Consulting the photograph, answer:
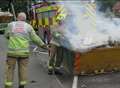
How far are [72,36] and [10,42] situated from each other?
2109mm

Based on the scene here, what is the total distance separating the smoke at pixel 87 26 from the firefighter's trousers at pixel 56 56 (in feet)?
2.06

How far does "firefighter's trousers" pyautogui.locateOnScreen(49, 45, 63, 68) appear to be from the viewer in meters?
11.4

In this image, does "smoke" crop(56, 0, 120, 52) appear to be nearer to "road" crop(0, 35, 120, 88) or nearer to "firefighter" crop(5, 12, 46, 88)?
"road" crop(0, 35, 120, 88)

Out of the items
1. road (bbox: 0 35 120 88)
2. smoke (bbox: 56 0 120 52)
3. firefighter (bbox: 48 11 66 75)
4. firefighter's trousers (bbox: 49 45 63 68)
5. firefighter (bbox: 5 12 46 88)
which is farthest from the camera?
firefighter's trousers (bbox: 49 45 63 68)

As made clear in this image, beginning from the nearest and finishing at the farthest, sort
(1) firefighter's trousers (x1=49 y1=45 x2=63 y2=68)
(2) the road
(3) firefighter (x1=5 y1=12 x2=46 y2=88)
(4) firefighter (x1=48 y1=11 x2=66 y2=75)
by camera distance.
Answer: (3) firefighter (x1=5 y1=12 x2=46 y2=88)
(2) the road
(4) firefighter (x1=48 y1=11 x2=66 y2=75)
(1) firefighter's trousers (x1=49 y1=45 x2=63 y2=68)

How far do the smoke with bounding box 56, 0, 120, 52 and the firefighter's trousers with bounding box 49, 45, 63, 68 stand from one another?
2.06 feet

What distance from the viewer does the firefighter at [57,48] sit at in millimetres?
11062

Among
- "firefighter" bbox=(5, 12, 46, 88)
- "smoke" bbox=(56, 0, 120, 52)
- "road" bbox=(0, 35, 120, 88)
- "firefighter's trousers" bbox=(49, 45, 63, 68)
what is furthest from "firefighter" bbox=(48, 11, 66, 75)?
"firefighter" bbox=(5, 12, 46, 88)

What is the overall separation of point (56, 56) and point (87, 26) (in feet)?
3.82

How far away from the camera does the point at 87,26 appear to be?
1112cm

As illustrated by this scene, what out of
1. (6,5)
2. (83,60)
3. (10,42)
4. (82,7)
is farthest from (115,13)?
(6,5)

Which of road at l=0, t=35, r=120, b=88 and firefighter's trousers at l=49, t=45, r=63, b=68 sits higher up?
firefighter's trousers at l=49, t=45, r=63, b=68

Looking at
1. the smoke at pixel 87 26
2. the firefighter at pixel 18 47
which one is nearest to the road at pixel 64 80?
the smoke at pixel 87 26

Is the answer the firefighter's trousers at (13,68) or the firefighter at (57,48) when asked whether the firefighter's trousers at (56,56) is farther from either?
the firefighter's trousers at (13,68)
